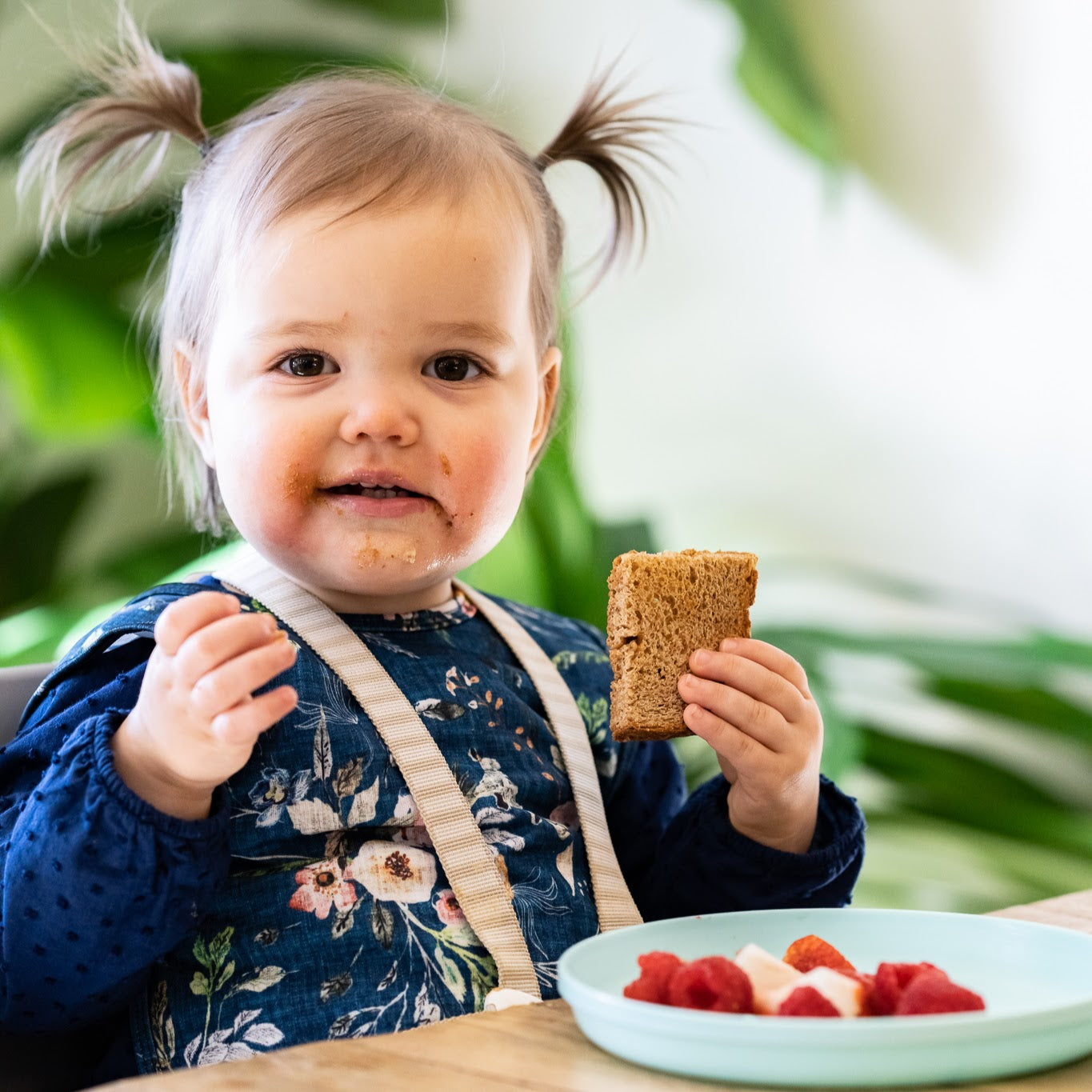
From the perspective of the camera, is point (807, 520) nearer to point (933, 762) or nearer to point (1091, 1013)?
point (933, 762)

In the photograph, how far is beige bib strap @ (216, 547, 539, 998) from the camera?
96cm

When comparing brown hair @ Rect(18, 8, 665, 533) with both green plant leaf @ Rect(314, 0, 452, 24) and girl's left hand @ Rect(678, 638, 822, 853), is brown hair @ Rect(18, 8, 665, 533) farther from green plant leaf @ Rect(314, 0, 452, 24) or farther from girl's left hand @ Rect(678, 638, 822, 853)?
green plant leaf @ Rect(314, 0, 452, 24)

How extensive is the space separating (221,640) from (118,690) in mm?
216

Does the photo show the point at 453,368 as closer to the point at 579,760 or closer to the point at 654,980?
the point at 579,760

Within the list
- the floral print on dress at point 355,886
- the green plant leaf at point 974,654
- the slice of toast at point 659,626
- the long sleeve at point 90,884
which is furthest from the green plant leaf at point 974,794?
the long sleeve at point 90,884

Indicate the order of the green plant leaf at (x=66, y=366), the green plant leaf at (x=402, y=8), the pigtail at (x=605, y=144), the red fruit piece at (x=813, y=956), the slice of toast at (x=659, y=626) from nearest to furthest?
the red fruit piece at (x=813, y=956), the slice of toast at (x=659, y=626), the pigtail at (x=605, y=144), the green plant leaf at (x=66, y=366), the green plant leaf at (x=402, y=8)

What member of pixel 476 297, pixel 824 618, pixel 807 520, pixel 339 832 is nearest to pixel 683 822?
pixel 339 832

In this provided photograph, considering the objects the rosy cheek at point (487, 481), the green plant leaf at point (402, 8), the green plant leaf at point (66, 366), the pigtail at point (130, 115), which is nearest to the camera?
the rosy cheek at point (487, 481)

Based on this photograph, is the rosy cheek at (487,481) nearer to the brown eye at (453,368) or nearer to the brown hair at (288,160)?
the brown eye at (453,368)

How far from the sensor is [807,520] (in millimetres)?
2559

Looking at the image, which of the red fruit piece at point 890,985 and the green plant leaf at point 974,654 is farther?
the green plant leaf at point 974,654

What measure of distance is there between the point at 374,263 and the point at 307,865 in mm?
446

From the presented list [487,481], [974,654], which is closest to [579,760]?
[487,481]

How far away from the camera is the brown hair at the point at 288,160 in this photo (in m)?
1.07
